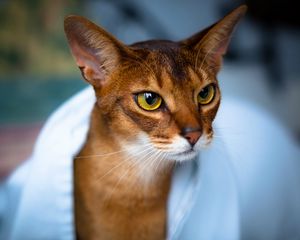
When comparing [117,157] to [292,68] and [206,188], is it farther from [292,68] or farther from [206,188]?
[292,68]

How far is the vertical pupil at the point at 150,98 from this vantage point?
1124 mm

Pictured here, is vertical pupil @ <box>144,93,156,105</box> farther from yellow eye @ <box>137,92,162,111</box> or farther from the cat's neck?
the cat's neck

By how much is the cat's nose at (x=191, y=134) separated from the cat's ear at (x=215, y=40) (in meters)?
0.19

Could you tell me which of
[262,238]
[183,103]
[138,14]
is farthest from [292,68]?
[183,103]

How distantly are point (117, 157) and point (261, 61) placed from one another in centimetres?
219

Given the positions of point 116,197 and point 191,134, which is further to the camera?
point 116,197

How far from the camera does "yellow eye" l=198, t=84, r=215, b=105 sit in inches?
45.9

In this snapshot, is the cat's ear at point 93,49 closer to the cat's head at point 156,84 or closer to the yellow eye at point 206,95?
the cat's head at point 156,84

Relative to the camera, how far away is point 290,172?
1795mm

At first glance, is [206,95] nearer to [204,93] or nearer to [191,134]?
[204,93]

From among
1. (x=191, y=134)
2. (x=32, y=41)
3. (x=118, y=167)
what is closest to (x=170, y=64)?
(x=191, y=134)

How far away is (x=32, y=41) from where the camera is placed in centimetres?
308

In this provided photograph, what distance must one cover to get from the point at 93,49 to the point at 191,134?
295 mm

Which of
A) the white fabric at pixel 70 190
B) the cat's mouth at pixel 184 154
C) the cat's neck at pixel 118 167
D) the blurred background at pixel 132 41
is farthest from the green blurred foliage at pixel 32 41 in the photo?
the cat's mouth at pixel 184 154
